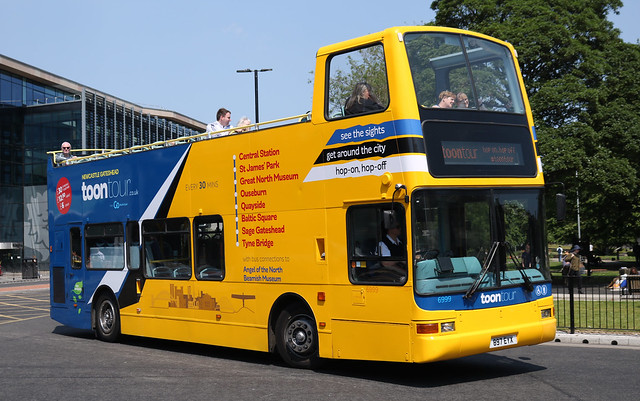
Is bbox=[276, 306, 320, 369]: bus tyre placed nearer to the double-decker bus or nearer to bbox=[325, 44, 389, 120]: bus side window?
the double-decker bus

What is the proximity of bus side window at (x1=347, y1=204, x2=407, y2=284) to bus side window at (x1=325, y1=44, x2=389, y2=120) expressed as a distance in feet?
4.11

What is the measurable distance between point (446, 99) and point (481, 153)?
791 mm

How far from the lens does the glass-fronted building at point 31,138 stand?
5312cm

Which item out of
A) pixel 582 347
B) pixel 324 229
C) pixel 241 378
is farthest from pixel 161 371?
pixel 582 347

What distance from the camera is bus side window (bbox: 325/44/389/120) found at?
9.50 metres

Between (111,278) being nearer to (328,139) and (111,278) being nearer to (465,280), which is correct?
(328,139)

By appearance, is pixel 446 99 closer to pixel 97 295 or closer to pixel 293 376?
pixel 293 376

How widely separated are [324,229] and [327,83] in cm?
191

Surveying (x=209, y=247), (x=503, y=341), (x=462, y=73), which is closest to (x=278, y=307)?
(x=209, y=247)

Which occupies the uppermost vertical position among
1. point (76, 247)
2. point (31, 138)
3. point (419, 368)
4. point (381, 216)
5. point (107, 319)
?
point (31, 138)

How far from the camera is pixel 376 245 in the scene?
948 centimetres

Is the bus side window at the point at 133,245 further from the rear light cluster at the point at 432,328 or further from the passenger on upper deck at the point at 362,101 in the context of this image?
the rear light cluster at the point at 432,328

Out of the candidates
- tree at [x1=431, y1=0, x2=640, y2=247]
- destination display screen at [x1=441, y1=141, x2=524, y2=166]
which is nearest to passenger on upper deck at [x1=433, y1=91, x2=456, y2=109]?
destination display screen at [x1=441, y1=141, x2=524, y2=166]

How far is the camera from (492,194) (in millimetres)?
9586
